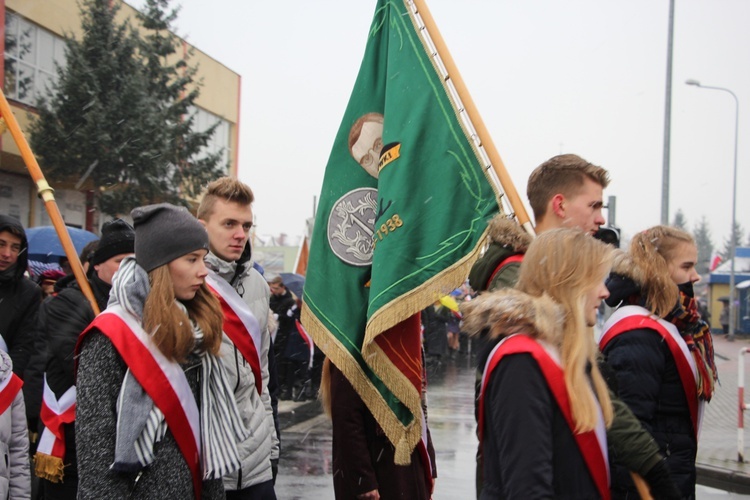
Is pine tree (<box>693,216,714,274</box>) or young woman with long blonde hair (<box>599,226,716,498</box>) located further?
pine tree (<box>693,216,714,274</box>)

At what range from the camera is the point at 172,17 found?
71.9 feet

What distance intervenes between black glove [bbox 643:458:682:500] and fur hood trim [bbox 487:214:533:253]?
3.11ft

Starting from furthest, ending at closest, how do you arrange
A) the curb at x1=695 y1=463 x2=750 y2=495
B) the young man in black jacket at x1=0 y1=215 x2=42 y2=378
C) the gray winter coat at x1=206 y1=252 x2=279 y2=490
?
the curb at x1=695 y1=463 x2=750 y2=495 < the young man in black jacket at x1=0 y1=215 x2=42 y2=378 < the gray winter coat at x1=206 y1=252 x2=279 y2=490

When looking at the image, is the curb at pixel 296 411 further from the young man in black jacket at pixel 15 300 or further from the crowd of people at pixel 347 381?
the crowd of people at pixel 347 381

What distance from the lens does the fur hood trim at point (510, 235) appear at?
3154 millimetres

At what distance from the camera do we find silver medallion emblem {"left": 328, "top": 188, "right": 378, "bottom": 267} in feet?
13.8

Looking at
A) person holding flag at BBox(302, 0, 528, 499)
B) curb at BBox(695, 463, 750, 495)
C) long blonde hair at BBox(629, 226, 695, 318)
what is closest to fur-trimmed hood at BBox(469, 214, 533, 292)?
person holding flag at BBox(302, 0, 528, 499)

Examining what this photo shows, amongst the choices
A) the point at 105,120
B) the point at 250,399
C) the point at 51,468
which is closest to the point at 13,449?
the point at 51,468

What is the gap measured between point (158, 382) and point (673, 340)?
7.36 feet

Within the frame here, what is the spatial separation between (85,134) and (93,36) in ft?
8.24

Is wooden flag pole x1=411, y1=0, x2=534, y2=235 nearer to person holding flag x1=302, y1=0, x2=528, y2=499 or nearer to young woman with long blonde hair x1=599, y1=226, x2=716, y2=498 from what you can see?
person holding flag x1=302, y1=0, x2=528, y2=499

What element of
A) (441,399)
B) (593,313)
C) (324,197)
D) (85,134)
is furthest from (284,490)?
(85,134)

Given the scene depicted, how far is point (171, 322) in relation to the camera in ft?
8.86

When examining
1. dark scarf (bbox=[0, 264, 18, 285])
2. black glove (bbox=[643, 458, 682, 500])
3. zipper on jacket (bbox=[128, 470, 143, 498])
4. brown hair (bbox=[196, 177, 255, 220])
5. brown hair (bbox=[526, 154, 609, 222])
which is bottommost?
zipper on jacket (bbox=[128, 470, 143, 498])
